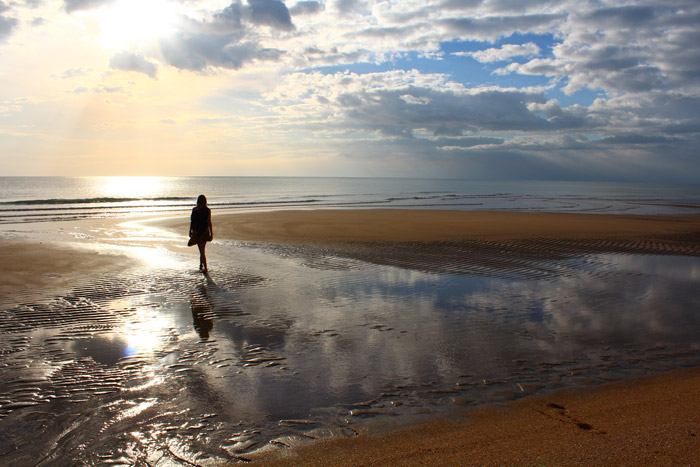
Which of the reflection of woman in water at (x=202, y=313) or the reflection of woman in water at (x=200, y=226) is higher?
the reflection of woman in water at (x=200, y=226)

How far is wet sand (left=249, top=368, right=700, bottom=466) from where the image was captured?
3.44 metres

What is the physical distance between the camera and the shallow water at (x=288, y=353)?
13.2 ft

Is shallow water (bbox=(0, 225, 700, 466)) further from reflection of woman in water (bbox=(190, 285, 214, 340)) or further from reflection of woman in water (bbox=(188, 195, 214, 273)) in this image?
reflection of woman in water (bbox=(188, 195, 214, 273))

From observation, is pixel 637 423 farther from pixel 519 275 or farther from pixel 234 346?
pixel 519 275

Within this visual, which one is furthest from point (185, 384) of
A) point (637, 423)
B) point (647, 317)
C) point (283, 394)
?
point (647, 317)

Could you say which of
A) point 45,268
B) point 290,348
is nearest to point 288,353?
point 290,348

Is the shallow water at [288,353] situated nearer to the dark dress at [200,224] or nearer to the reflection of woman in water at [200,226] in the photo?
the reflection of woman in water at [200,226]

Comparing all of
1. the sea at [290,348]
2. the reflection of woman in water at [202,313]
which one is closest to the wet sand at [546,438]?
the sea at [290,348]

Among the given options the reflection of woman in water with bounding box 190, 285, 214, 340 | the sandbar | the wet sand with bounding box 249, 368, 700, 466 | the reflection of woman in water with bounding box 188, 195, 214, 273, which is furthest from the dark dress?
the wet sand with bounding box 249, 368, 700, 466

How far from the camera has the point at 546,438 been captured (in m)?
3.73

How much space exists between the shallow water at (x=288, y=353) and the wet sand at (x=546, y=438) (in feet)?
0.96

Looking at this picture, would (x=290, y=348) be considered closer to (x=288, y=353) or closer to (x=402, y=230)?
(x=288, y=353)

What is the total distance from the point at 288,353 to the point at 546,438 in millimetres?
3362

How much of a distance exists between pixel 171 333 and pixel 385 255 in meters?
8.66
